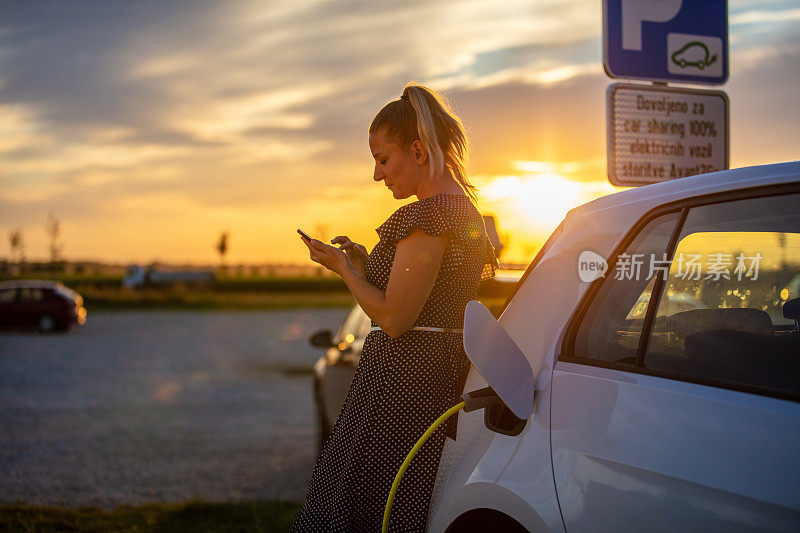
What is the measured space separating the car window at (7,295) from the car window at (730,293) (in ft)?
81.4

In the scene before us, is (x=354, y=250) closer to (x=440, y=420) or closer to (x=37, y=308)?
(x=440, y=420)

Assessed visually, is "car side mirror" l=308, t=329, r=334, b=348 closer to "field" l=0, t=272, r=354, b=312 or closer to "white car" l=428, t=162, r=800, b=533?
"white car" l=428, t=162, r=800, b=533

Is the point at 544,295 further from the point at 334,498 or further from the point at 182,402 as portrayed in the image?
the point at 182,402

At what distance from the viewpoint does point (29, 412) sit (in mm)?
10070

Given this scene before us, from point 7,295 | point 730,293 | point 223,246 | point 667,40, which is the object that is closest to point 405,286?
point 730,293

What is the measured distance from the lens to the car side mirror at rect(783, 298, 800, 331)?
1.81 m

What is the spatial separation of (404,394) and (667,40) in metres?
3.05

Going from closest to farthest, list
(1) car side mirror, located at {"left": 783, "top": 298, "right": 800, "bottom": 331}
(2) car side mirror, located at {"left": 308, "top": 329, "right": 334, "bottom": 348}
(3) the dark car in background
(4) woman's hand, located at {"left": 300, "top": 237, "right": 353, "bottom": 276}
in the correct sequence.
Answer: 1. (1) car side mirror, located at {"left": 783, "top": 298, "right": 800, "bottom": 331}
2. (4) woman's hand, located at {"left": 300, "top": 237, "right": 353, "bottom": 276}
3. (3) the dark car in background
4. (2) car side mirror, located at {"left": 308, "top": 329, "right": 334, "bottom": 348}

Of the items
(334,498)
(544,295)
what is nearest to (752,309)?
(544,295)

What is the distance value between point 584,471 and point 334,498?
0.84 m

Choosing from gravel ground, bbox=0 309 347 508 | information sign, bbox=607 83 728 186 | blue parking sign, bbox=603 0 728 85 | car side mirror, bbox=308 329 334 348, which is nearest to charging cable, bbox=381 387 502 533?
information sign, bbox=607 83 728 186

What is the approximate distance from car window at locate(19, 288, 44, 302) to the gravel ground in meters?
2.84

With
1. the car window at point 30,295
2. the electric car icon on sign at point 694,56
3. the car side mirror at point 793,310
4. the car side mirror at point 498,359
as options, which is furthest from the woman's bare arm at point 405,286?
the car window at point 30,295

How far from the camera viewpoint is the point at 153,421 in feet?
30.8
